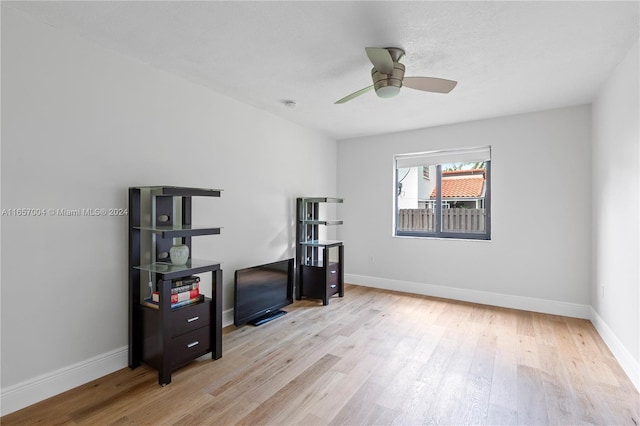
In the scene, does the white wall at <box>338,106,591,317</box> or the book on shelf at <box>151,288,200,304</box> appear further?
the white wall at <box>338,106,591,317</box>

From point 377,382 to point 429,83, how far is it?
2.24m

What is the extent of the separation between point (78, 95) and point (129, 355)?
1.94 m

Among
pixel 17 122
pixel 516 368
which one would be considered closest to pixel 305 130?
pixel 17 122

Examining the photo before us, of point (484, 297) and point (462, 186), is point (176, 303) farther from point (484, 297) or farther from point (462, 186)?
point (462, 186)

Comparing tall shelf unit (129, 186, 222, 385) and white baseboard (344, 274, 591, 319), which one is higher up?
tall shelf unit (129, 186, 222, 385)

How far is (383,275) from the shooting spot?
16.1 feet

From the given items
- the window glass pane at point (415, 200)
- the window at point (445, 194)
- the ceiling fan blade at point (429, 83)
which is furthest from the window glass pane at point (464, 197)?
the ceiling fan blade at point (429, 83)

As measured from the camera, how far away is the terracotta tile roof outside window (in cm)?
440

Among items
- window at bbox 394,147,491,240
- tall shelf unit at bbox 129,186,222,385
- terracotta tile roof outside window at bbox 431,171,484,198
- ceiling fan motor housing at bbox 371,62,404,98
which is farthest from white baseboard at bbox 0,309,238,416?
terracotta tile roof outside window at bbox 431,171,484,198

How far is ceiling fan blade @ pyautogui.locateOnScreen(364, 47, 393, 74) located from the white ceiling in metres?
0.13

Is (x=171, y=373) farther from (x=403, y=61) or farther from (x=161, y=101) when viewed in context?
(x=403, y=61)

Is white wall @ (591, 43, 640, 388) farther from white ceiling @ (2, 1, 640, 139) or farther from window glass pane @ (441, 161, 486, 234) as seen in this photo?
window glass pane @ (441, 161, 486, 234)

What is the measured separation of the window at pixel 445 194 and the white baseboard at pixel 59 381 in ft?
12.6

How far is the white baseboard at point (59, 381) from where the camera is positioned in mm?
1922
